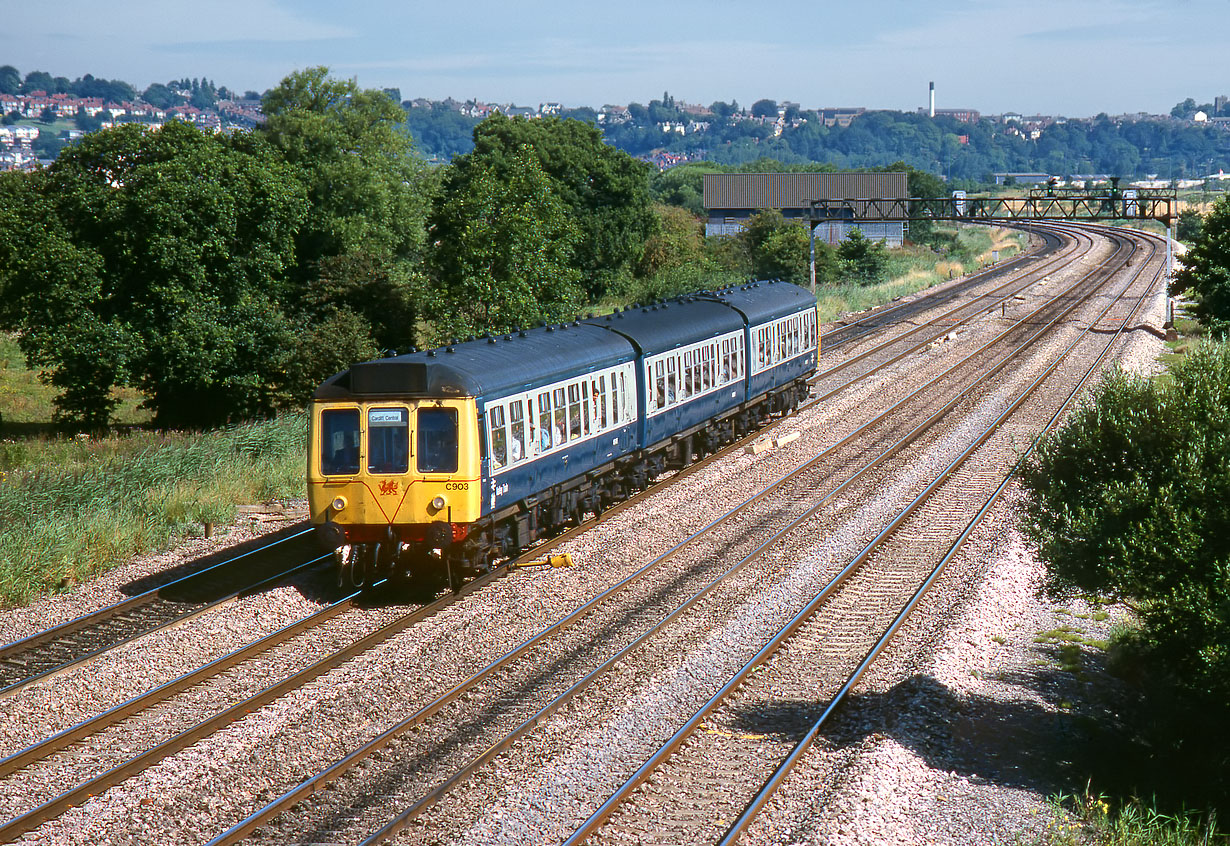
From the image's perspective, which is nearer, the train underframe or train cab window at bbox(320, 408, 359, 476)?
train cab window at bbox(320, 408, 359, 476)

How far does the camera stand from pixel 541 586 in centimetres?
1711

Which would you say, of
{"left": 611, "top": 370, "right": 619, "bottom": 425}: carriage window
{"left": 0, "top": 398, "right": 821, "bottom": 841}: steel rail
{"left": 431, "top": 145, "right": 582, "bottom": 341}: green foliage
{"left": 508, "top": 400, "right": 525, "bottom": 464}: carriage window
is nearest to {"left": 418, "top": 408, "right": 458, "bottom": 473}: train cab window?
{"left": 508, "top": 400, "right": 525, "bottom": 464}: carriage window

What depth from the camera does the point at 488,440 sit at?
1623 centimetres

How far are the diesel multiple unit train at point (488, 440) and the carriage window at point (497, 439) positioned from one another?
0.03 m

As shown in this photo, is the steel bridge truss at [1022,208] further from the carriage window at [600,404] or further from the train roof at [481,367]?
the train roof at [481,367]

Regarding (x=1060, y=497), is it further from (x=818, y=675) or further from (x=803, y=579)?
(x=803, y=579)

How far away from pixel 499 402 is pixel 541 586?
267 cm

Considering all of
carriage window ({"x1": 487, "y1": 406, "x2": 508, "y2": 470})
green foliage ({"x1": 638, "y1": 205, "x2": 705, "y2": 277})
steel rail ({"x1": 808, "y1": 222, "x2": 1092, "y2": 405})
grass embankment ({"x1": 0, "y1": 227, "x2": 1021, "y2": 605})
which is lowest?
grass embankment ({"x1": 0, "y1": 227, "x2": 1021, "y2": 605})

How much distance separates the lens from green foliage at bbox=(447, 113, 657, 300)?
6700cm

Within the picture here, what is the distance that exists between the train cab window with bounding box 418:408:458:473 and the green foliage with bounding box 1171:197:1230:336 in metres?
31.0

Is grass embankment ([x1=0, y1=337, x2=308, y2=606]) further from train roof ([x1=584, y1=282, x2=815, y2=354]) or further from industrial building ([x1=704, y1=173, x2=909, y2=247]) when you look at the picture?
industrial building ([x1=704, y1=173, x2=909, y2=247])

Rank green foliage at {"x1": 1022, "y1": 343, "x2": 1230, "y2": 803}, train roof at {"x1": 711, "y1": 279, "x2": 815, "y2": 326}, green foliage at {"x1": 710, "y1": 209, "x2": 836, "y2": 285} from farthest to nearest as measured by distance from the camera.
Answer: green foliage at {"x1": 710, "y1": 209, "x2": 836, "y2": 285} → train roof at {"x1": 711, "y1": 279, "x2": 815, "y2": 326} → green foliage at {"x1": 1022, "y1": 343, "x2": 1230, "y2": 803}

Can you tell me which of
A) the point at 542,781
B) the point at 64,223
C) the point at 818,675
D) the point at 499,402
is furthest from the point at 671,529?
the point at 64,223

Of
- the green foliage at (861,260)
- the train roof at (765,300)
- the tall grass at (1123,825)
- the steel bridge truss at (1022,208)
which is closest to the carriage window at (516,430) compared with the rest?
the tall grass at (1123,825)
